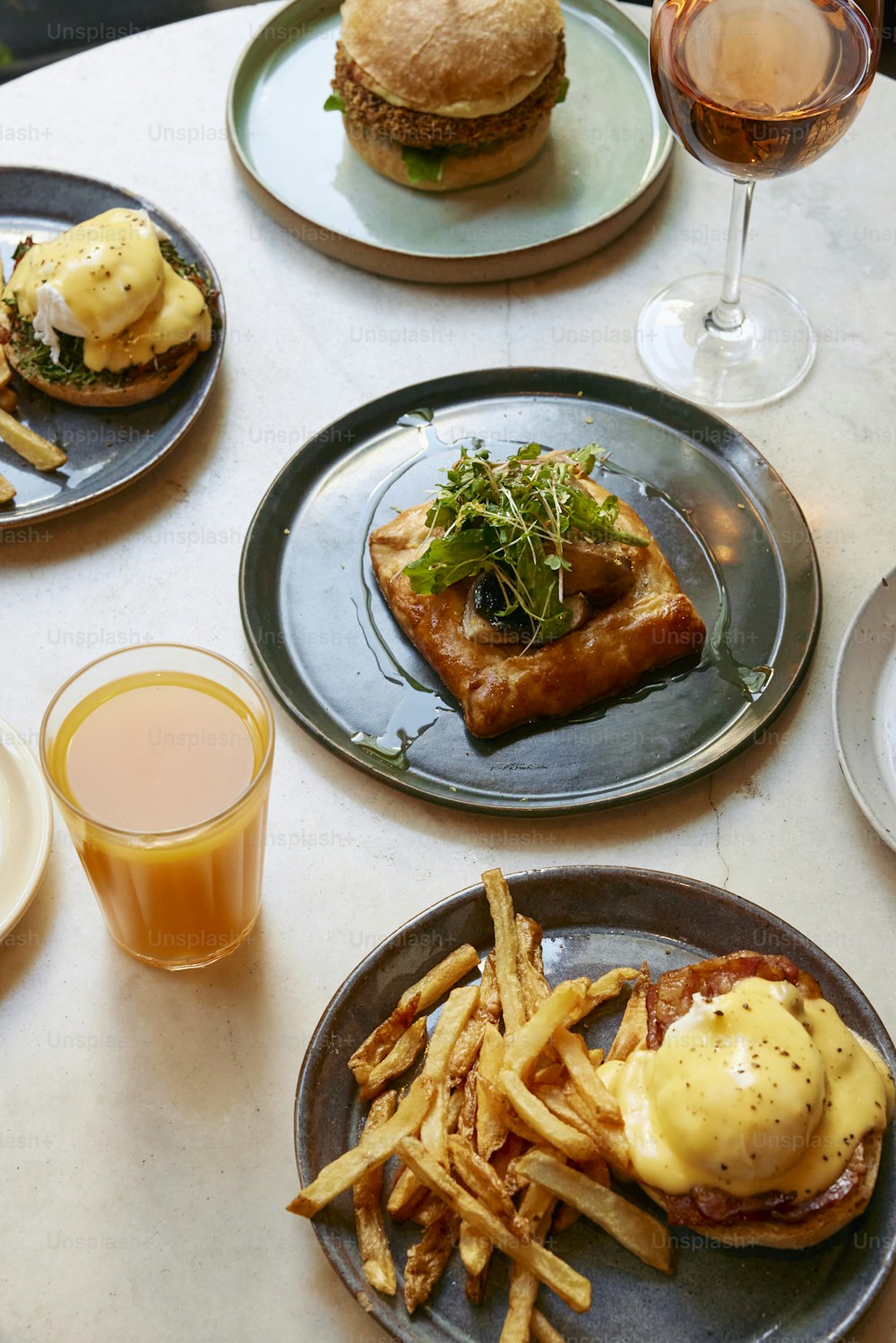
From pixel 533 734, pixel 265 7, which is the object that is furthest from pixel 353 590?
pixel 265 7

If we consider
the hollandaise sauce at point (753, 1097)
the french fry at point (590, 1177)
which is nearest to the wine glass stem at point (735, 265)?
the hollandaise sauce at point (753, 1097)

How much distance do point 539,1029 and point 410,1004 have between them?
0.25m

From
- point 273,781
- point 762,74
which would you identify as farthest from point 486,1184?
point 762,74

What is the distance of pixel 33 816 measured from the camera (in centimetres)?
230

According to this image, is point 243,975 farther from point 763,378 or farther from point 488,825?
point 763,378

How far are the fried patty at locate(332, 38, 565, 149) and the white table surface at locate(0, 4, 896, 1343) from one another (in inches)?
14.5

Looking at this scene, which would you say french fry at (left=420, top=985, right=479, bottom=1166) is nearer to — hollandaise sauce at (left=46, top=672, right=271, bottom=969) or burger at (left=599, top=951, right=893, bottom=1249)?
burger at (left=599, top=951, right=893, bottom=1249)

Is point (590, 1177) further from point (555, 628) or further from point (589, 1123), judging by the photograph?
point (555, 628)

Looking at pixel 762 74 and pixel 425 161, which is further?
pixel 425 161

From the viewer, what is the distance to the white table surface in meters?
2.01

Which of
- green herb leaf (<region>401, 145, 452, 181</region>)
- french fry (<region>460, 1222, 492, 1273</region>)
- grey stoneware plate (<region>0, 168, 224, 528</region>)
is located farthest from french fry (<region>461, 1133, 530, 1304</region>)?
green herb leaf (<region>401, 145, 452, 181</region>)

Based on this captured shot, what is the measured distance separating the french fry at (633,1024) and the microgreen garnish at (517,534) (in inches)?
29.5

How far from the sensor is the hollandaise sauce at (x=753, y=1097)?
68.6 inches

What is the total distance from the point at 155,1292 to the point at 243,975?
528 mm
